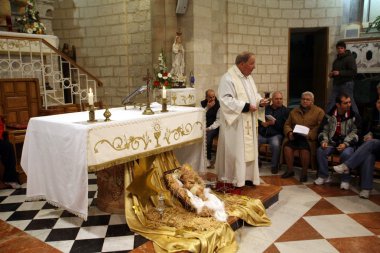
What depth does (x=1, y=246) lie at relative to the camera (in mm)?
3025

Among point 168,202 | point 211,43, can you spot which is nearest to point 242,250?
point 168,202

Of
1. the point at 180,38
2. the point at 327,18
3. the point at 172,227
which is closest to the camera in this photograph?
the point at 172,227

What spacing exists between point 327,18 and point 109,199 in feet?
27.3

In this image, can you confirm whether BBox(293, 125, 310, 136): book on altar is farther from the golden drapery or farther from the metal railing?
the metal railing

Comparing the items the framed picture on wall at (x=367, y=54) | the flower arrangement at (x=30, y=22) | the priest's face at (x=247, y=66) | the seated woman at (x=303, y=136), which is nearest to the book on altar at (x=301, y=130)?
the seated woman at (x=303, y=136)

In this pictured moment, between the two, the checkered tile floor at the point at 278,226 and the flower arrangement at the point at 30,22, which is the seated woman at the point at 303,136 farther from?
the flower arrangement at the point at 30,22

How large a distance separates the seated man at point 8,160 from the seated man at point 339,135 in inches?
168

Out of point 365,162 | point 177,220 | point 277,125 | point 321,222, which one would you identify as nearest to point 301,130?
point 277,125

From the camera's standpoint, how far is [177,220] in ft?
10.7

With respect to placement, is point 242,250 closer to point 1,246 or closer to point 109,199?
point 109,199

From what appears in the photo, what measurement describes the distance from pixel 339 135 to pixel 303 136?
0.50m

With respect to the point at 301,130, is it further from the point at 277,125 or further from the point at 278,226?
the point at 278,226

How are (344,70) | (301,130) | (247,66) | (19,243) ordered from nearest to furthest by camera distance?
(19,243), (247,66), (301,130), (344,70)

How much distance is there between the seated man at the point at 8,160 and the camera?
4609mm
